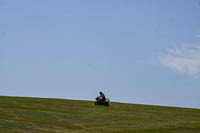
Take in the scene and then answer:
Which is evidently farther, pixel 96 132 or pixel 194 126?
pixel 194 126

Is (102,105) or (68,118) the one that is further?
(102,105)

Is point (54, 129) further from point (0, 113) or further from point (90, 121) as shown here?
point (0, 113)

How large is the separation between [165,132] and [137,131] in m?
2.17

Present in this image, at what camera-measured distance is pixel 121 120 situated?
40844mm

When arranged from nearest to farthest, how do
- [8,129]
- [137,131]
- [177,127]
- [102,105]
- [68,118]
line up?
[8,129], [137,131], [177,127], [68,118], [102,105]

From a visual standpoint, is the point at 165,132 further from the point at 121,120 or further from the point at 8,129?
the point at 8,129

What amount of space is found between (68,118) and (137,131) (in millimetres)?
8687

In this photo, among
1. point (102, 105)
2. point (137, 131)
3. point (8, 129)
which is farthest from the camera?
point (102, 105)

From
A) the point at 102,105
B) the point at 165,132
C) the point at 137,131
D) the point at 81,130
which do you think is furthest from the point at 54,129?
the point at 102,105

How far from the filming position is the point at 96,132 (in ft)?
104

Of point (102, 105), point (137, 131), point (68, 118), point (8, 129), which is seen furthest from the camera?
point (102, 105)

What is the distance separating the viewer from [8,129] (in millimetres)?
30891

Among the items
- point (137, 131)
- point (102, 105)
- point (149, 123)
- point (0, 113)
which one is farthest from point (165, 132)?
point (102, 105)

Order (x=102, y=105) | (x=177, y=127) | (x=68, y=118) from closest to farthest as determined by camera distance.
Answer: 1. (x=177, y=127)
2. (x=68, y=118)
3. (x=102, y=105)
